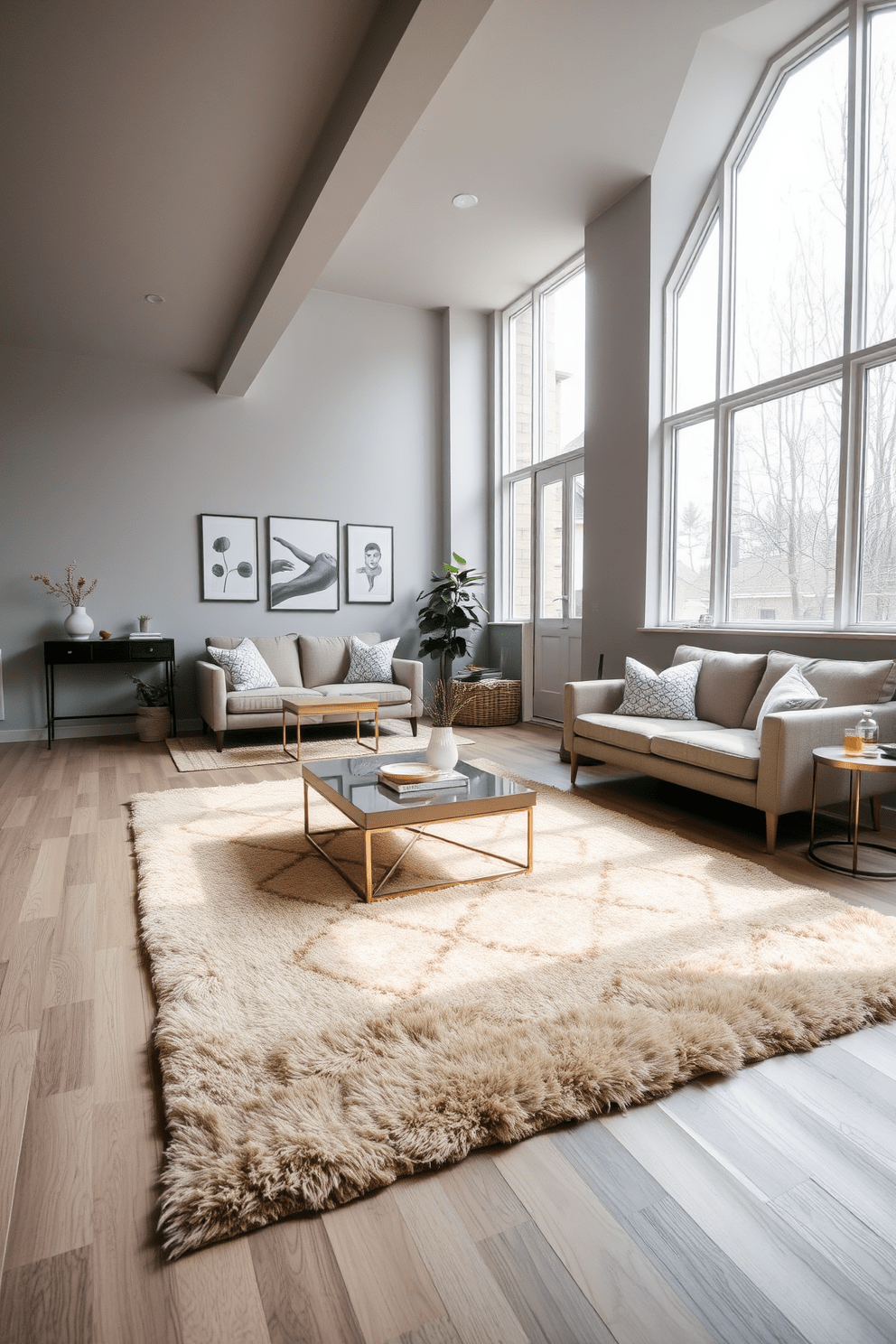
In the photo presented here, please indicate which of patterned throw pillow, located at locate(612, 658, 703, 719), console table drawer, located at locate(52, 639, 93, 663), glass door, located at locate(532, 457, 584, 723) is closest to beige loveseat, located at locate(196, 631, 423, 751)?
console table drawer, located at locate(52, 639, 93, 663)

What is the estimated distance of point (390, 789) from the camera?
106 inches

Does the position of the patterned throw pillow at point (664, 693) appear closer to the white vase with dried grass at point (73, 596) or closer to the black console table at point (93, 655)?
the black console table at point (93, 655)

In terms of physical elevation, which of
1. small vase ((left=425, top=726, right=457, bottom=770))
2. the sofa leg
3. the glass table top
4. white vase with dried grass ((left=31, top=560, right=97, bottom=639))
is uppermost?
white vase with dried grass ((left=31, top=560, right=97, bottom=639))

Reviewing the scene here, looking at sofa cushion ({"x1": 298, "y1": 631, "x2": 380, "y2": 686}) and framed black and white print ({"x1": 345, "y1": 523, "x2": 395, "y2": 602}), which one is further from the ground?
framed black and white print ({"x1": 345, "y1": 523, "x2": 395, "y2": 602})

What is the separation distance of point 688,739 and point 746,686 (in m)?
0.65

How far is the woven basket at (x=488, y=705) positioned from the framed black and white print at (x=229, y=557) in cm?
207

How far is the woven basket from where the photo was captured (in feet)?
21.2

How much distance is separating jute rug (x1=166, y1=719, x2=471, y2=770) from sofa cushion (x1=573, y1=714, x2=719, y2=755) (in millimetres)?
1055

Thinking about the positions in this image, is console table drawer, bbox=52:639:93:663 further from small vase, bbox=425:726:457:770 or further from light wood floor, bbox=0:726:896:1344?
light wood floor, bbox=0:726:896:1344

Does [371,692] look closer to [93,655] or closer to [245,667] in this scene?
[245,667]

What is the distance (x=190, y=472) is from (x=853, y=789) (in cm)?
542

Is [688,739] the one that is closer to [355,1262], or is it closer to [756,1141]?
[756,1141]

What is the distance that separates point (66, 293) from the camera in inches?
183

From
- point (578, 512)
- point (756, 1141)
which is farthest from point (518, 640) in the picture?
point (756, 1141)
